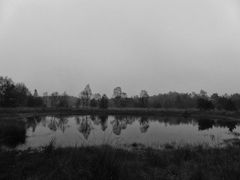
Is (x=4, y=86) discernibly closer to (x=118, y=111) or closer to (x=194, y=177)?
(x=118, y=111)

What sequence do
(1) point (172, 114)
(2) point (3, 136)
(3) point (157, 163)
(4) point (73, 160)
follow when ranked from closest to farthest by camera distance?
(4) point (73, 160), (3) point (157, 163), (2) point (3, 136), (1) point (172, 114)

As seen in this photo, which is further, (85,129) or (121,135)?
(85,129)

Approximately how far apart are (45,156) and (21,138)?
11.8 meters

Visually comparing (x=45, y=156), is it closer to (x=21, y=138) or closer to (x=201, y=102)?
(x=21, y=138)

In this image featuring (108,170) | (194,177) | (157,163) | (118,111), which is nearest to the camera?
(108,170)

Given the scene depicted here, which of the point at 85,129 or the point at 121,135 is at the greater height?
the point at 85,129

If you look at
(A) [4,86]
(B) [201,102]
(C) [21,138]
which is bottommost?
(C) [21,138]

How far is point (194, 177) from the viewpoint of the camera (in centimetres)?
698

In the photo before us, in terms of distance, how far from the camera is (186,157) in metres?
13.3

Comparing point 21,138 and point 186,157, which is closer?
point 186,157

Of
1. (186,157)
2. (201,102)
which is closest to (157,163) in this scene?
(186,157)

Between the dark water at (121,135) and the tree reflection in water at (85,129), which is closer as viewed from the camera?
the dark water at (121,135)

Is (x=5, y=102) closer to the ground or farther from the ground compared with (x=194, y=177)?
farther from the ground

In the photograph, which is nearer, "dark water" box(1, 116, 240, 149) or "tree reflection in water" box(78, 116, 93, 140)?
"dark water" box(1, 116, 240, 149)
